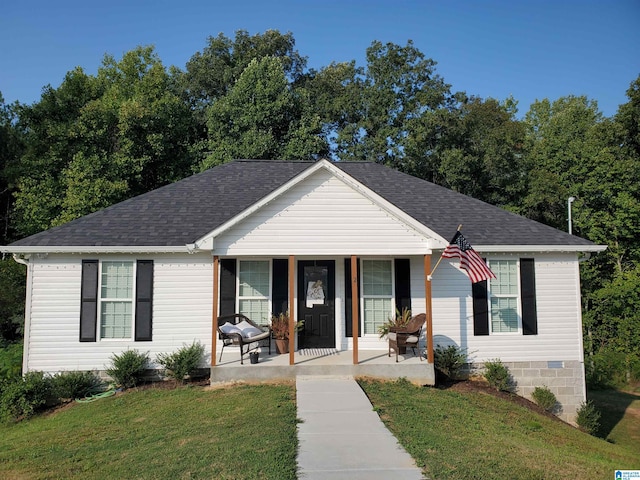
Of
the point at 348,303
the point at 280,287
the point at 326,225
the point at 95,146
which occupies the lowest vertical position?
the point at 348,303

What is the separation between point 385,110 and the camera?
2580cm

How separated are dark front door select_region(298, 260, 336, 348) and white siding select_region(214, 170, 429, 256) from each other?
1.63 m

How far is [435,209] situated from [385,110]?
13707 millimetres

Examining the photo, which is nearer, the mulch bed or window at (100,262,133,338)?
the mulch bed

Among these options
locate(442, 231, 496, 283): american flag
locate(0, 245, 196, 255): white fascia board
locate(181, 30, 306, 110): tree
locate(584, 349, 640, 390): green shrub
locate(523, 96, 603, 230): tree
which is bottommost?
locate(584, 349, 640, 390): green shrub

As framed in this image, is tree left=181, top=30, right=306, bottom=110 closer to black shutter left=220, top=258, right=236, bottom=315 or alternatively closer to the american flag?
black shutter left=220, top=258, right=236, bottom=315

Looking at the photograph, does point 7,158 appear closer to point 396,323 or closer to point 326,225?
point 326,225

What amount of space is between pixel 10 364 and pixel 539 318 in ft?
41.7

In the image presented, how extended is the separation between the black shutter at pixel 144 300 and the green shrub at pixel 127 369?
473mm

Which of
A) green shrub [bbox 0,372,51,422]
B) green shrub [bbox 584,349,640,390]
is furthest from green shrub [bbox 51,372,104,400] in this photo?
green shrub [bbox 584,349,640,390]

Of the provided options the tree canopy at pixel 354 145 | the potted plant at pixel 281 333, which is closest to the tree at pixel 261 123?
the tree canopy at pixel 354 145

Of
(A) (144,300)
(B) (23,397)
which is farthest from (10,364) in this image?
(A) (144,300)

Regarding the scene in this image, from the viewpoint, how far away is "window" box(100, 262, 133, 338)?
36.9ft

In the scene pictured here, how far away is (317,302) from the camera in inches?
477
